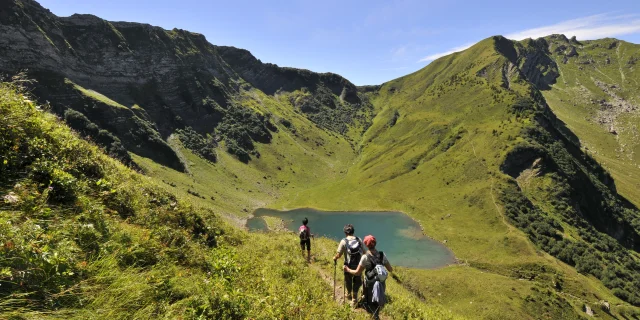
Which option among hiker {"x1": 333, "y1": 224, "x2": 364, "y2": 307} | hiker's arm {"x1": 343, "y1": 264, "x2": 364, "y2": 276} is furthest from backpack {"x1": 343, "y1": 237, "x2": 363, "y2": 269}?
hiker's arm {"x1": 343, "y1": 264, "x2": 364, "y2": 276}

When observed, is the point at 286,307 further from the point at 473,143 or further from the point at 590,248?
the point at 473,143

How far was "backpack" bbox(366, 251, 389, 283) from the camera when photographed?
10.5 meters

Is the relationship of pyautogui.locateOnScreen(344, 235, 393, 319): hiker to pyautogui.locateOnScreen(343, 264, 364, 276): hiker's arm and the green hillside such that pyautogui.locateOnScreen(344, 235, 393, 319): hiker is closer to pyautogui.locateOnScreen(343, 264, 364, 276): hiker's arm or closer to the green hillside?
pyautogui.locateOnScreen(343, 264, 364, 276): hiker's arm

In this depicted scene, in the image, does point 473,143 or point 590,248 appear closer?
point 590,248

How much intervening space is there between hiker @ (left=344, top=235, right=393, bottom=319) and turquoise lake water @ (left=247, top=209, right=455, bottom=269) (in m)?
82.2

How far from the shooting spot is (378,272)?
34.6 feet

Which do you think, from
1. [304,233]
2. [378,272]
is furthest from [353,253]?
[304,233]

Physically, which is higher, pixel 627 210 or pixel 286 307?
pixel 286 307

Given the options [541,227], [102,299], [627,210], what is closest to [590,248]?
[541,227]

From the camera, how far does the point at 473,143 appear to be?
19450 cm

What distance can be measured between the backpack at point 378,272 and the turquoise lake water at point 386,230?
82.6 metres

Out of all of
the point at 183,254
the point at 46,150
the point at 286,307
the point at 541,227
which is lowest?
the point at 541,227

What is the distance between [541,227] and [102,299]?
529 ft

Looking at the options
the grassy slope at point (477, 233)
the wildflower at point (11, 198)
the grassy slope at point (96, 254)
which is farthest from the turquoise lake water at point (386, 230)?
the wildflower at point (11, 198)
